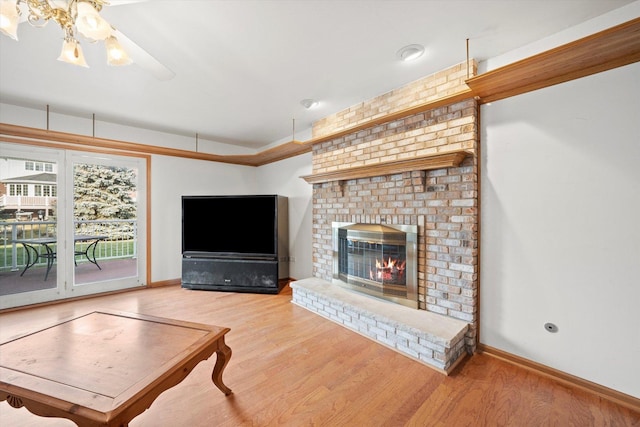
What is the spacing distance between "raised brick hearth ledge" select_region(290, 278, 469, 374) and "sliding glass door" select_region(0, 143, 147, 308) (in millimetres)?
2946

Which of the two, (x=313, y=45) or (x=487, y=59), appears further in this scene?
(x=487, y=59)

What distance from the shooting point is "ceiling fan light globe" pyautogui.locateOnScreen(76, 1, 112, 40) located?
3.74ft

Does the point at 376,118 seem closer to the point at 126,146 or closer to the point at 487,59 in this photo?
the point at 487,59

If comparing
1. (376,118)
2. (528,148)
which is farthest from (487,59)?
(376,118)

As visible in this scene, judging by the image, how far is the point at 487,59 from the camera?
213 centimetres

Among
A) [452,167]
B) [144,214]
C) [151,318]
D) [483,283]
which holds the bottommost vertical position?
[151,318]

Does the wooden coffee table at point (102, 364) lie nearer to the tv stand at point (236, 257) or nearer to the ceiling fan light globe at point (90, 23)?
the ceiling fan light globe at point (90, 23)

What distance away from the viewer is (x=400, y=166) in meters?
2.44

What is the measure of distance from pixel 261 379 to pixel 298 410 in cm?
40

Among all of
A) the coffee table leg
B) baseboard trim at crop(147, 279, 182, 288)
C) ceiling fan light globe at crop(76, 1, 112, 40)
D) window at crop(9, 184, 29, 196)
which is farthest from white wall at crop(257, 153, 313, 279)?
window at crop(9, 184, 29, 196)

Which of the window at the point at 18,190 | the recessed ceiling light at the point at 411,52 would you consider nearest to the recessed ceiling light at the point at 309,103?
the recessed ceiling light at the point at 411,52

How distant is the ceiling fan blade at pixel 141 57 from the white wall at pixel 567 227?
242 cm

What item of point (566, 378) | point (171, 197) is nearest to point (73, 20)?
point (171, 197)

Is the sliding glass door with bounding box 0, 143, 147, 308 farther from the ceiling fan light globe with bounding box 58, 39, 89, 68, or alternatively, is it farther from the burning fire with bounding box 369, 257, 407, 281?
the burning fire with bounding box 369, 257, 407, 281
